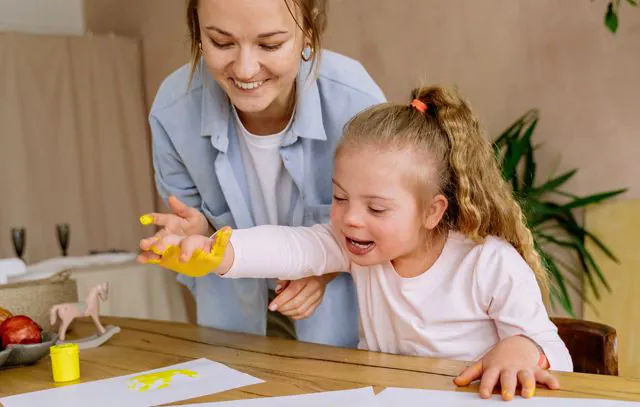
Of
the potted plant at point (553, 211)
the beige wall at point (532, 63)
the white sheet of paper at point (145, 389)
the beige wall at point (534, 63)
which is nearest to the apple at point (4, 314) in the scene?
the white sheet of paper at point (145, 389)

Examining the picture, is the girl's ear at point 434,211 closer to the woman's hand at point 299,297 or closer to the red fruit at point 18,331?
the woman's hand at point 299,297

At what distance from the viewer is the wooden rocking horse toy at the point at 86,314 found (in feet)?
5.03

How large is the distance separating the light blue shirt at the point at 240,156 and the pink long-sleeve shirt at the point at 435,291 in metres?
0.12

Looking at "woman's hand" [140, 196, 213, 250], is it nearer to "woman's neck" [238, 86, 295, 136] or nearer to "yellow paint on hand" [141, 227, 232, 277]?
"yellow paint on hand" [141, 227, 232, 277]

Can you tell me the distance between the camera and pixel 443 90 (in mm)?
1449

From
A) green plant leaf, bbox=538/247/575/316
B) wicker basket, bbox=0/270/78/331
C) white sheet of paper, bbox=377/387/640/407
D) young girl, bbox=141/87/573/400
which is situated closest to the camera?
Answer: white sheet of paper, bbox=377/387/640/407

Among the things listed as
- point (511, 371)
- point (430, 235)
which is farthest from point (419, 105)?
point (511, 371)

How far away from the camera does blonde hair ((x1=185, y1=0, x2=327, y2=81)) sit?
57.1 inches

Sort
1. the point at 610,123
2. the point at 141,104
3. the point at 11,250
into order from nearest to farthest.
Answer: the point at 610,123
the point at 11,250
the point at 141,104

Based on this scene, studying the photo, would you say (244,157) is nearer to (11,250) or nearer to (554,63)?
(554,63)

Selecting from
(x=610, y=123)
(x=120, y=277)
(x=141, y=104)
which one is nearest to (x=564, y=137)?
(x=610, y=123)

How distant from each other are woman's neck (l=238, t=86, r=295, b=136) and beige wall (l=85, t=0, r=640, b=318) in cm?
166

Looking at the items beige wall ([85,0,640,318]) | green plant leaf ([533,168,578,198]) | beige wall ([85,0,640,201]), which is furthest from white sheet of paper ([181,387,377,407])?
beige wall ([85,0,640,318])

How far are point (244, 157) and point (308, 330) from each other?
1.37ft
